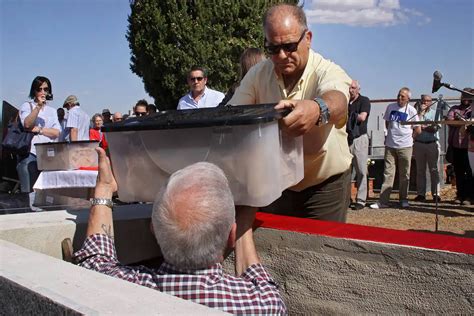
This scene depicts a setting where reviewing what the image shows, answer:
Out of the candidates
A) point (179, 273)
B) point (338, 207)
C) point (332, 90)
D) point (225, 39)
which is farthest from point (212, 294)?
point (225, 39)

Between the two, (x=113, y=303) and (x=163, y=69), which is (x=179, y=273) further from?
(x=163, y=69)

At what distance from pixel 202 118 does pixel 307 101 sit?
396 mm

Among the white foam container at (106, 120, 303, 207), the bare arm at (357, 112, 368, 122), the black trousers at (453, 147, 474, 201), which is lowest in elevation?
the black trousers at (453, 147, 474, 201)

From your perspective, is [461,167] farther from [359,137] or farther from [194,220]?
[194,220]

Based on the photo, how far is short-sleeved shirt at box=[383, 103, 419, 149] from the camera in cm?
928

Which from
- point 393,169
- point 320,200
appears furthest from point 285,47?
point 393,169

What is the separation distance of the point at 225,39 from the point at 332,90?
1156 cm

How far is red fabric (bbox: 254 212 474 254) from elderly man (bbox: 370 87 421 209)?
7.07 meters

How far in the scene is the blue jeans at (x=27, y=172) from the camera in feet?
24.9

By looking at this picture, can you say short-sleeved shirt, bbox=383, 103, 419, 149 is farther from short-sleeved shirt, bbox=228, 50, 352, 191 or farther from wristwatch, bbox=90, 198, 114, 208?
wristwatch, bbox=90, 198, 114, 208

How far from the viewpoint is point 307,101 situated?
7.21 feet

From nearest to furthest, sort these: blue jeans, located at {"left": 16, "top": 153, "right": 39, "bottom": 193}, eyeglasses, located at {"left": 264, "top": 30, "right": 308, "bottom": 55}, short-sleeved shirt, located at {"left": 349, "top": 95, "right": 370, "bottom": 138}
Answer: eyeglasses, located at {"left": 264, "top": 30, "right": 308, "bottom": 55} < blue jeans, located at {"left": 16, "top": 153, "right": 39, "bottom": 193} < short-sleeved shirt, located at {"left": 349, "top": 95, "right": 370, "bottom": 138}

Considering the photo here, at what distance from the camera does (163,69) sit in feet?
46.1

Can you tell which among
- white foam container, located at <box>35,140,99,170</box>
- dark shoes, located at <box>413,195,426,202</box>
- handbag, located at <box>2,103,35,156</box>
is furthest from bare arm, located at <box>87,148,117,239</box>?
dark shoes, located at <box>413,195,426,202</box>
